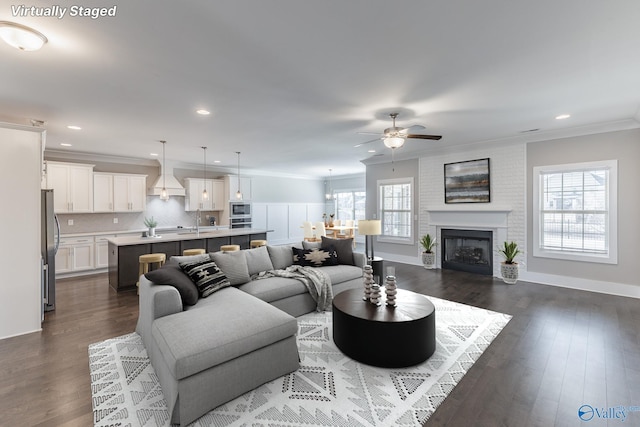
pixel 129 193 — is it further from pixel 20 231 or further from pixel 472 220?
pixel 472 220

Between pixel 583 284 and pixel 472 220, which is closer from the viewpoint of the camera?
pixel 583 284

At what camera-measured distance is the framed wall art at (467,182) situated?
5852 millimetres

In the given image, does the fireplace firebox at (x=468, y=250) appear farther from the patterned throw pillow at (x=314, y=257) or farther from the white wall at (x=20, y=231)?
the white wall at (x=20, y=231)

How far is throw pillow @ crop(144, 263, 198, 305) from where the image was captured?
2750 millimetres

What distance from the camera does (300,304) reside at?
3.66m

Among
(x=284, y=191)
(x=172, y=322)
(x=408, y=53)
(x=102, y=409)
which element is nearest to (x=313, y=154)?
(x=284, y=191)

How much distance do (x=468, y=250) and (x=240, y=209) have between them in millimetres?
6351

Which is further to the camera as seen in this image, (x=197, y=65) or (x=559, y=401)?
(x=197, y=65)

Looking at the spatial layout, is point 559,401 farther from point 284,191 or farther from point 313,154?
point 284,191

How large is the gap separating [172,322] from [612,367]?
152 inches

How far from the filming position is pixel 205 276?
315 centimetres

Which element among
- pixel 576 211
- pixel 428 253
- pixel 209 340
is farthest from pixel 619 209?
pixel 209 340

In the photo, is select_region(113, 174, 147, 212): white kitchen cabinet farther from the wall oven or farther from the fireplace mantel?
the fireplace mantel

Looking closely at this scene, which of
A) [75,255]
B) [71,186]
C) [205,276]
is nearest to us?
[205,276]
